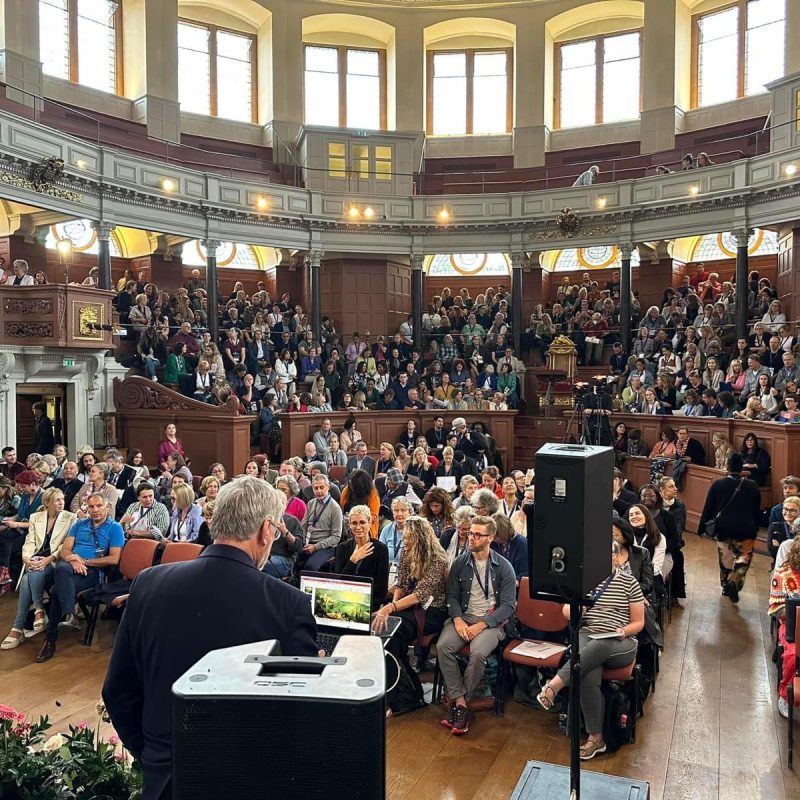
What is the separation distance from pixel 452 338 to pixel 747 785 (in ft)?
48.0

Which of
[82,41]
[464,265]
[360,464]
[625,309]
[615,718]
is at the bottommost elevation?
[615,718]

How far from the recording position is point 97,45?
56.6ft

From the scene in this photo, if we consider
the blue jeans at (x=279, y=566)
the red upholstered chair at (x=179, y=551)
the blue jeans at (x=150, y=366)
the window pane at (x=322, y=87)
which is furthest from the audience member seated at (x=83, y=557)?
the window pane at (x=322, y=87)

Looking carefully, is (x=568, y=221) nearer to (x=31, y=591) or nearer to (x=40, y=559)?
(x=40, y=559)

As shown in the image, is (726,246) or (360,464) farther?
(726,246)

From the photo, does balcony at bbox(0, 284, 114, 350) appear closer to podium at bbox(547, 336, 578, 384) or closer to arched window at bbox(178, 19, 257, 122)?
arched window at bbox(178, 19, 257, 122)

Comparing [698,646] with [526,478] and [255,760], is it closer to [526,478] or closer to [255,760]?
[526,478]

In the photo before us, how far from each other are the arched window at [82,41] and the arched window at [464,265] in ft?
31.9

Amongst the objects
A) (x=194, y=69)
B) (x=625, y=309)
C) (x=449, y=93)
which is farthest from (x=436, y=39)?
(x=625, y=309)

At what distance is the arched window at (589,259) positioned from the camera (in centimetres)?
2055

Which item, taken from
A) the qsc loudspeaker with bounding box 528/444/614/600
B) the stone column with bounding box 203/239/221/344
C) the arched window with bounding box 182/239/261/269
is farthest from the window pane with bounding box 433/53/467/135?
the qsc loudspeaker with bounding box 528/444/614/600

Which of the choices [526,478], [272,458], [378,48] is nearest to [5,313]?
[272,458]

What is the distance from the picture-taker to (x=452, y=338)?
18.1 m

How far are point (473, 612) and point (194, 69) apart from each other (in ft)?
60.0
